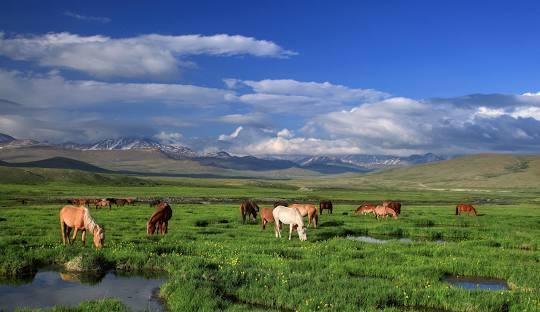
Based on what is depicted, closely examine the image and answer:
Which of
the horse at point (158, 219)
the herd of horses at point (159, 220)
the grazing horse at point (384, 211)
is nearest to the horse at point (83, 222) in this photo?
the herd of horses at point (159, 220)

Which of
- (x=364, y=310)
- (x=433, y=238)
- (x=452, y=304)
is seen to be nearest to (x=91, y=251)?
(x=364, y=310)

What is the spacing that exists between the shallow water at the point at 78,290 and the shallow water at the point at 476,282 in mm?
11069

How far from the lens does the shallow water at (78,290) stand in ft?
43.4

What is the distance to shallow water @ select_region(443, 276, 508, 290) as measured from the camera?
56.6ft

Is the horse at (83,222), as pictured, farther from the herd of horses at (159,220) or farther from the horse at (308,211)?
the horse at (308,211)

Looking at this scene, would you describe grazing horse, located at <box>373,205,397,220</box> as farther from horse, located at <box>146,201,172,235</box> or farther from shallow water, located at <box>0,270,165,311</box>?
shallow water, located at <box>0,270,165,311</box>

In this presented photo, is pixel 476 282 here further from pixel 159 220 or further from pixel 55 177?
pixel 55 177

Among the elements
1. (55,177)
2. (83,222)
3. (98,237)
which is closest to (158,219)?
(83,222)

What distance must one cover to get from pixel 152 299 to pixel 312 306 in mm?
4918

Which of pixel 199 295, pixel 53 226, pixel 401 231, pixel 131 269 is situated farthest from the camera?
pixel 401 231

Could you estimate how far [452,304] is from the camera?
13938 mm

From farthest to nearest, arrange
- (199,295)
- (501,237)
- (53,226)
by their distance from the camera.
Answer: (501,237), (53,226), (199,295)

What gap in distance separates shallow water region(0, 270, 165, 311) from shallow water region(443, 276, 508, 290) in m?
11.1

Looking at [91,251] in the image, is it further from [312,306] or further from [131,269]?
[312,306]
